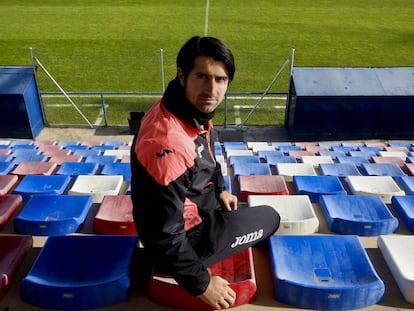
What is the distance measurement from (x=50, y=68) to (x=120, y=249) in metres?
15.3

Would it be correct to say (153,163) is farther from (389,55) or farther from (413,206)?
(389,55)

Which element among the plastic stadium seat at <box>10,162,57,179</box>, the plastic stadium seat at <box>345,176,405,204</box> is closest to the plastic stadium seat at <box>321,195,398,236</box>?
the plastic stadium seat at <box>345,176,405,204</box>

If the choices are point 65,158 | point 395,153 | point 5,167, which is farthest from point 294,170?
point 5,167

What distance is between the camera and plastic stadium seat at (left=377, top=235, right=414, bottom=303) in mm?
2305

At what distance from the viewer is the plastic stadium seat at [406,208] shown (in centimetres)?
314

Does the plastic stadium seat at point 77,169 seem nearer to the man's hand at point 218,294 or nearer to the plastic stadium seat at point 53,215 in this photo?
the plastic stadium seat at point 53,215

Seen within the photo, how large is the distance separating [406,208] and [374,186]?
775 millimetres

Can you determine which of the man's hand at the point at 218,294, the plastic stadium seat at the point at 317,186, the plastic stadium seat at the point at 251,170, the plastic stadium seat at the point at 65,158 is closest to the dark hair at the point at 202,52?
the man's hand at the point at 218,294

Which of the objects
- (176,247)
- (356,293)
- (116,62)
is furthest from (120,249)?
(116,62)

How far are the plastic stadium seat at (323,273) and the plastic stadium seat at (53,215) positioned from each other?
1460 millimetres

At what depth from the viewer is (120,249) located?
8.20 ft

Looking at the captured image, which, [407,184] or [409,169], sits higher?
[407,184]

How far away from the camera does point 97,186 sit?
3.98 m

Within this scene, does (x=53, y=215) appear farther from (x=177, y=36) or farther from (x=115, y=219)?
(x=177, y=36)
